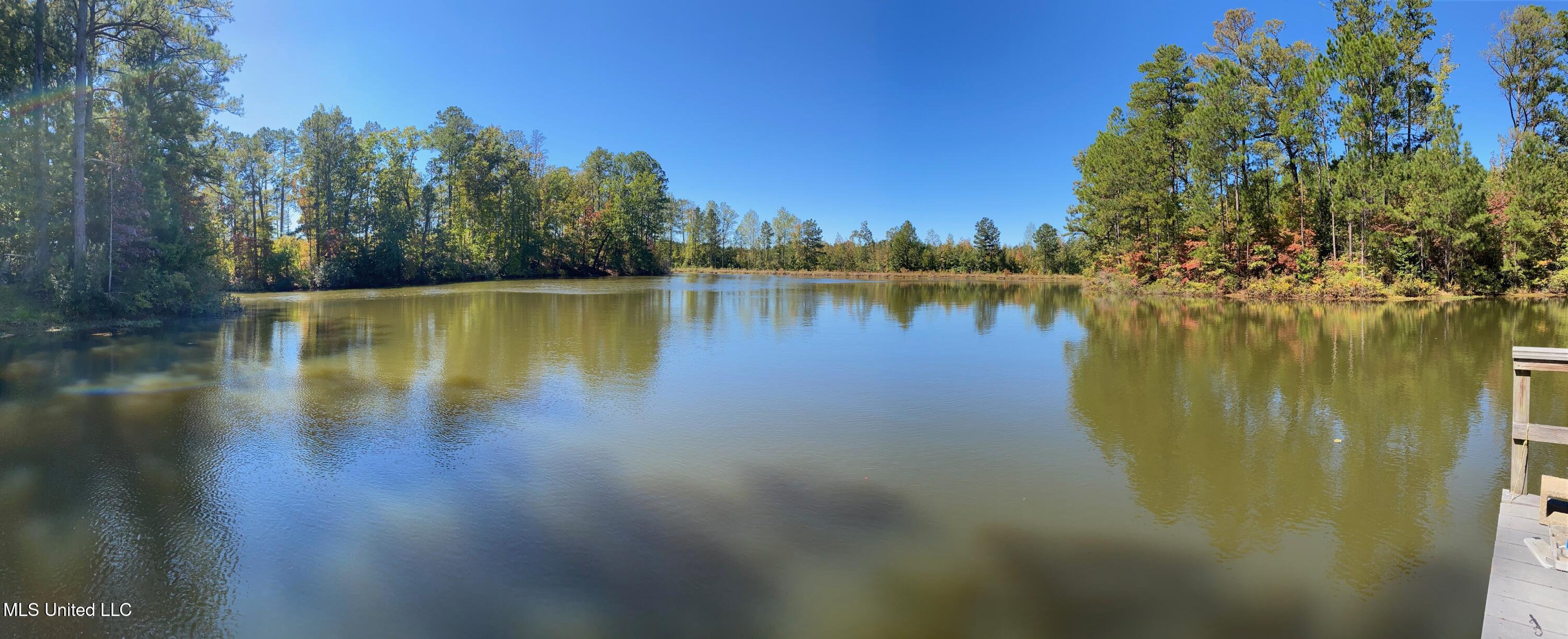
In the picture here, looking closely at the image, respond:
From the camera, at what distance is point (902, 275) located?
72750 millimetres

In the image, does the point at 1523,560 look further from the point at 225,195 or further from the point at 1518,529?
the point at 225,195

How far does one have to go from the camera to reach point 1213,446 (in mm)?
6168

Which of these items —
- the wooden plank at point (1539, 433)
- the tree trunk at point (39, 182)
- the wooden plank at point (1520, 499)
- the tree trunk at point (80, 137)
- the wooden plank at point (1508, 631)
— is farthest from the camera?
the tree trunk at point (39, 182)

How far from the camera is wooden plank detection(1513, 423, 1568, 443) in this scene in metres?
3.64

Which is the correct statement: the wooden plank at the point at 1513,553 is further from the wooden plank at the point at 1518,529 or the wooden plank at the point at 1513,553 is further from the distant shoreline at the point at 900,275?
the distant shoreline at the point at 900,275

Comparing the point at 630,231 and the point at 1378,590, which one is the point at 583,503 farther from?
the point at 630,231

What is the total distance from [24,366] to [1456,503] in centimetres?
1735

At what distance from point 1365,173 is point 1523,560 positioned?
27.5m

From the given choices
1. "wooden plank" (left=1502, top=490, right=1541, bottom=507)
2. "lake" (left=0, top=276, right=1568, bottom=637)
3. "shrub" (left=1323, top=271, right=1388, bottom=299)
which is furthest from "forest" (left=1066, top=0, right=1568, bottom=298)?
"wooden plank" (left=1502, top=490, right=1541, bottom=507)

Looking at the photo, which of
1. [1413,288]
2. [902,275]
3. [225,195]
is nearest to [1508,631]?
[1413,288]

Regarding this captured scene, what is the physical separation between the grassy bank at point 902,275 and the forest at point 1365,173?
3118 cm

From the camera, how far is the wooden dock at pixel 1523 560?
277 centimetres

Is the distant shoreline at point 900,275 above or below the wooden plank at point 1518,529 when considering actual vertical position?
above

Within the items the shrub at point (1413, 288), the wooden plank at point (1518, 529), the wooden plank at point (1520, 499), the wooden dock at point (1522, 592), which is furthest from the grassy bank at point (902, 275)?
the wooden dock at point (1522, 592)
